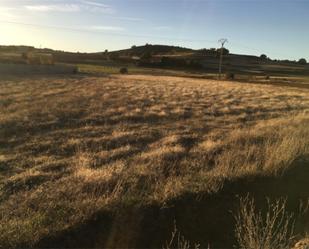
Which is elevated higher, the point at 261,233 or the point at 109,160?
the point at 261,233

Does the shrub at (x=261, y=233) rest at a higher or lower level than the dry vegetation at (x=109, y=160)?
higher

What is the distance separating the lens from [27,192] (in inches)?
286

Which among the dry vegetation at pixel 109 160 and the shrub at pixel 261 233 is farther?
the dry vegetation at pixel 109 160

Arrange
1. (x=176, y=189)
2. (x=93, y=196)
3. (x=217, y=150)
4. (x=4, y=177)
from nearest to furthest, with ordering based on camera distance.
→ (x=93, y=196) → (x=176, y=189) → (x=4, y=177) → (x=217, y=150)

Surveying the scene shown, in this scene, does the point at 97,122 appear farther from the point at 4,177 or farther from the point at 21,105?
the point at 4,177

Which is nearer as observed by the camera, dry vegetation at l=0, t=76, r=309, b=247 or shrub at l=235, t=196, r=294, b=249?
shrub at l=235, t=196, r=294, b=249

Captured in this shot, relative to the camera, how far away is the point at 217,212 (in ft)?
23.2

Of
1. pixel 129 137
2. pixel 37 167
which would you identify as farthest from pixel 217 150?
pixel 37 167

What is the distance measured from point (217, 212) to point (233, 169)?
6.17ft

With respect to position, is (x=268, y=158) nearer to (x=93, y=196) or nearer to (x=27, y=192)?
(x=93, y=196)

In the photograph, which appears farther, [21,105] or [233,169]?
[21,105]

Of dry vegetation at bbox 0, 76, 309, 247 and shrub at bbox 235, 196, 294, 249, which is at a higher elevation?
shrub at bbox 235, 196, 294, 249

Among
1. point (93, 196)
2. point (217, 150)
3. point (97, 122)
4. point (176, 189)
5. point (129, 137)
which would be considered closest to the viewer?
point (93, 196)

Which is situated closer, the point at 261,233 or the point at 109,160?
the point at 261,233
